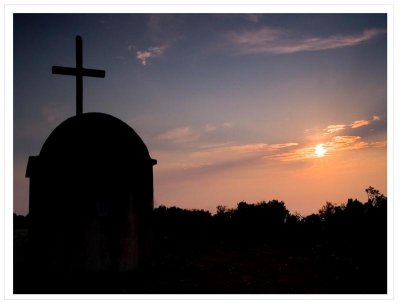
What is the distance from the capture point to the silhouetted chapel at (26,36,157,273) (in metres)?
10.2

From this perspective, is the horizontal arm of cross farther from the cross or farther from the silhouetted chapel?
the silhouetted chapel

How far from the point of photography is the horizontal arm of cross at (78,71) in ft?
41.4

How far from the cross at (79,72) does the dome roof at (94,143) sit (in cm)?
97

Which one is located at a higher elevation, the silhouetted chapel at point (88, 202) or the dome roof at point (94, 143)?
the dome roof at point (94, 143)

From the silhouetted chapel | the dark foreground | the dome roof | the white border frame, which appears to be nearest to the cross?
the dome roof

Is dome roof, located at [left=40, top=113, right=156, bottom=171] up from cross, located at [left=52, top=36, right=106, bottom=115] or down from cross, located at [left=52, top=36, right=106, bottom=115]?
down

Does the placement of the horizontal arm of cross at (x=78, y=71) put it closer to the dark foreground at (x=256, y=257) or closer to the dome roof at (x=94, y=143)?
the dome roof at (x=94, y=143)

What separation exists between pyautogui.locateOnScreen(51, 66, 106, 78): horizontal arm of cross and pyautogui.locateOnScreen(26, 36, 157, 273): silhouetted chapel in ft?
8.02
